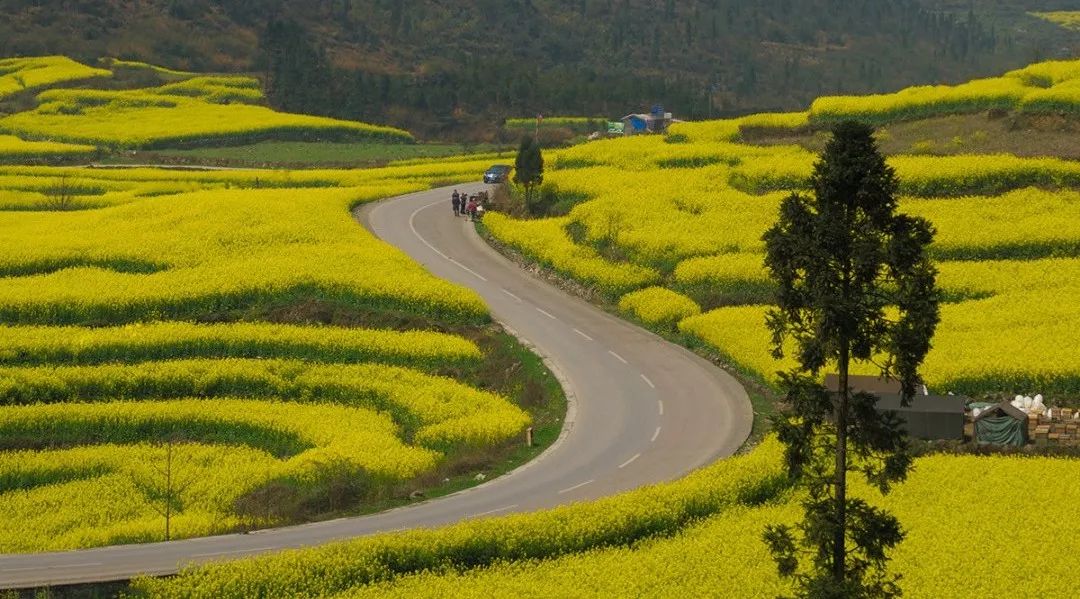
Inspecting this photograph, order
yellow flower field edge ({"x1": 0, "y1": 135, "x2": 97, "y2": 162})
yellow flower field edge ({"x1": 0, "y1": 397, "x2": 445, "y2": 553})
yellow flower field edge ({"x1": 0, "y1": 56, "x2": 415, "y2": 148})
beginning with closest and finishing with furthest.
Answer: yellow flower field edge ({"x1": 0, "y1": 397, "x2": 445, "y2": 553}), yellow flower field edge ({"x1": 0, "y1": 135, "x2": 97, "y2": 162}), yellow flower field edge ({"x1": 0, "y1": 56, "x2": 415, "y2": 148})

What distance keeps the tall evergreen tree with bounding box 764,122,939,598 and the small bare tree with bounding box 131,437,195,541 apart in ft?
66.0

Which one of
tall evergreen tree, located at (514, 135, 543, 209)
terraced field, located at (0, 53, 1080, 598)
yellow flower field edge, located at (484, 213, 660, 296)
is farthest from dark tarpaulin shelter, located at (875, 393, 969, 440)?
tall evergreen tree, located at (514, 135, 543, 209)

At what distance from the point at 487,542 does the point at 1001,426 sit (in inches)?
607

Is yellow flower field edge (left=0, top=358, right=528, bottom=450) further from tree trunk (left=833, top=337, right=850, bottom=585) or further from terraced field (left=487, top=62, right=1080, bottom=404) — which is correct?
tree trunk (left=833, top=337, right=850, bottom=585)

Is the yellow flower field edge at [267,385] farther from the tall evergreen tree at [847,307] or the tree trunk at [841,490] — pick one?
the tall evergreen tree at [847,307]

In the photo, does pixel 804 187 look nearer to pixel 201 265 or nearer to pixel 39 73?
pixel 201 265

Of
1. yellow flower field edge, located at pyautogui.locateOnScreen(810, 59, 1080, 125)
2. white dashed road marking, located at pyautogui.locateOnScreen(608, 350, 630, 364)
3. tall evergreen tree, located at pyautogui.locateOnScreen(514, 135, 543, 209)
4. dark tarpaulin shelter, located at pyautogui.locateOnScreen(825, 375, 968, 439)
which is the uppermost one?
yellow flower field edge, located at pyautogui.locateOnScreen(810, 59, 1080, 125)

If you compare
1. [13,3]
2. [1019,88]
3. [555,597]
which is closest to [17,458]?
[555,597]

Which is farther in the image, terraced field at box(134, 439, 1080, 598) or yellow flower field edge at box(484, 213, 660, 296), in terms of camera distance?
yellow flower field edge at box(484, 213, 660, 296)

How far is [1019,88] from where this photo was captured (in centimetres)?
7900

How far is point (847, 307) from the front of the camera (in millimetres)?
19297

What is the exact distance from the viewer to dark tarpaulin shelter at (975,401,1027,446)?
36.7m

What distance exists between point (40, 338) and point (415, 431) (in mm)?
14716

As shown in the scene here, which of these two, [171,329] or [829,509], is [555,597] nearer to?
[829,509]
